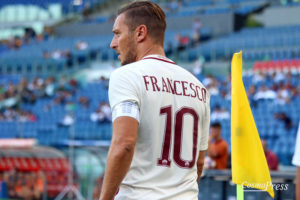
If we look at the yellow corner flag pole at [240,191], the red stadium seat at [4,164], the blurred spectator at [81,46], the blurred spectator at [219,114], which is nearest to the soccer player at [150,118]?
the yellow corner flag pole at [240,191]

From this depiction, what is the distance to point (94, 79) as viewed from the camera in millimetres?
25734

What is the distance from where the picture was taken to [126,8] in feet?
9.21

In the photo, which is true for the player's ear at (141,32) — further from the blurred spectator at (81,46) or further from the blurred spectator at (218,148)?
the blurred spectator at (81,46)

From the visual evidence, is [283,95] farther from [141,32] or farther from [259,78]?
[141,32]

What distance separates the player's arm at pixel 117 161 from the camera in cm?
240

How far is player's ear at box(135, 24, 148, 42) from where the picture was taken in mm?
2785

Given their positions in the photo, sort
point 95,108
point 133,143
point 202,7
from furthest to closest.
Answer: point 202,7, point 95,108, point 133,143

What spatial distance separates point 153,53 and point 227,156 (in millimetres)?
7047

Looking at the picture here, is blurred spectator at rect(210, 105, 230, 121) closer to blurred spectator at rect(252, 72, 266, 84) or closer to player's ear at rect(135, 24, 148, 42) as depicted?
blurred spectator at rect(252, 72, 266, 84)

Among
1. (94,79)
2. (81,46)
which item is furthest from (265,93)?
(81,46)

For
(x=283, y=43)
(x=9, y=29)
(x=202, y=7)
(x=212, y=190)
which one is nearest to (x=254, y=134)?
(x=212, y=190)

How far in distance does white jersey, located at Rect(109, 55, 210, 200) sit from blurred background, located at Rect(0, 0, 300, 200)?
4.70 metres

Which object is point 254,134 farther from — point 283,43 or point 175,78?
point 283,43

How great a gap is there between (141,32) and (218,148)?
6.28m
